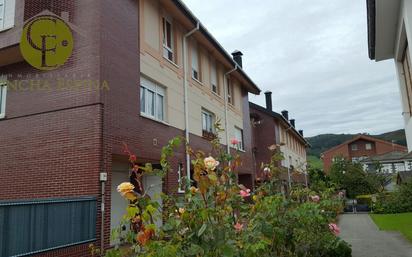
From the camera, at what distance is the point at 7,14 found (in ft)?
35.9

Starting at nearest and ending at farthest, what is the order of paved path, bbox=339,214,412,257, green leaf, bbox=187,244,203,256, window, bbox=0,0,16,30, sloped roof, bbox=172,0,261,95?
1. green leaf, bbox=187,244,203,256
2. paved path, bbox=339,214,412,257
3. window, bbox=0,0,16,30
4. sloped roof, bbox=172,0,261,95

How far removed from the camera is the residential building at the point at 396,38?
675cm

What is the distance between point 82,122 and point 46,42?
121 inches

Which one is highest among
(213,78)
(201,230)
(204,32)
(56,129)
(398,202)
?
(204,32)

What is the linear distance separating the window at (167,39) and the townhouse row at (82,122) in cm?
4

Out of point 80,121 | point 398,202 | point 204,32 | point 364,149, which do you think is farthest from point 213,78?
point 364,149

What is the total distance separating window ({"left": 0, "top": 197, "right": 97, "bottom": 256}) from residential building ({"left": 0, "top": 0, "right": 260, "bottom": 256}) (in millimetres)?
20

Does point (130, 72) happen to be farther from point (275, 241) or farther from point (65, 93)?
point (275, 241)

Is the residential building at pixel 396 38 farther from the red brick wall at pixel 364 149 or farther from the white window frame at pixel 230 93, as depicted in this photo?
the red brick wall at pixel 364 149

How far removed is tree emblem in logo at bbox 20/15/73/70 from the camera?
1027 centimetres

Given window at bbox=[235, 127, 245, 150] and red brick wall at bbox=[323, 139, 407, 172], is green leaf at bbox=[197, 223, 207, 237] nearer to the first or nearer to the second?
window at bbox=[235, 127, 245, 150]

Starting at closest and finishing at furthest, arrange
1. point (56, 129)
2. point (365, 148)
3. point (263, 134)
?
point (56, 129) → point (263, 134) → point (365, 148)

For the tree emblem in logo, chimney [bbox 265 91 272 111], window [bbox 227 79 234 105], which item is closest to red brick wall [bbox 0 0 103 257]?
the tree emblem in logo

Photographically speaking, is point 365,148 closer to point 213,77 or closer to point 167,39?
point 213,77
